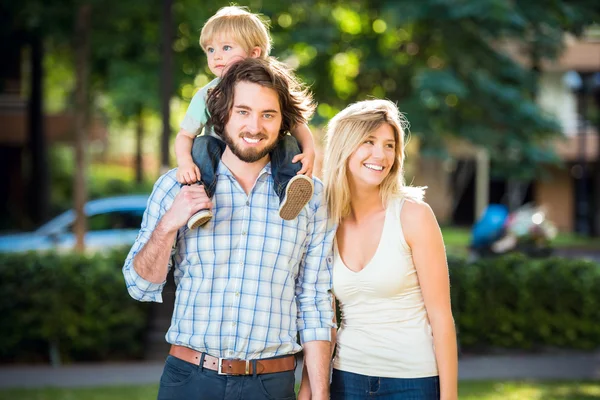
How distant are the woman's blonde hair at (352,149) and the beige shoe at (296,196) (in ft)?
0.90

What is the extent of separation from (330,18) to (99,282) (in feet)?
16.7

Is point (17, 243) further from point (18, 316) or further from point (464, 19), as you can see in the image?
point (464, 19)

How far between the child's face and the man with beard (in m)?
0.39

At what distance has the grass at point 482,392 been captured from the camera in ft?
27.2

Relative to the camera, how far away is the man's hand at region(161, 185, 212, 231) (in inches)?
130

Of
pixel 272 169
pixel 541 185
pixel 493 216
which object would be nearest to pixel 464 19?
pixel 493 216

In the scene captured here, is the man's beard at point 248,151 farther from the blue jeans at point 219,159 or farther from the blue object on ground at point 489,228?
the blue object on ground at point 489,228

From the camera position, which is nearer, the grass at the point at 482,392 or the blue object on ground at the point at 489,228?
the grass at the point at 482,392

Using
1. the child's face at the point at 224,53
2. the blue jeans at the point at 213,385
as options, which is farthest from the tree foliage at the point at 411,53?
the blue jeans at the point at 213,385

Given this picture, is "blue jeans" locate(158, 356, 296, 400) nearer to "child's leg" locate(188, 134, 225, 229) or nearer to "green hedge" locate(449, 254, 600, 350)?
"child's leg" locate(188, 134, 225, 229)

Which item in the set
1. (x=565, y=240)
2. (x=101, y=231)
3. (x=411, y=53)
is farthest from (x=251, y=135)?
(x=565, y=240)

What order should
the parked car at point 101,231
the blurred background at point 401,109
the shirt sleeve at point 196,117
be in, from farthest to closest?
the parked car at point 101,231 → the blurred background at point 401,109 → the shirt sleeve at point 196,117

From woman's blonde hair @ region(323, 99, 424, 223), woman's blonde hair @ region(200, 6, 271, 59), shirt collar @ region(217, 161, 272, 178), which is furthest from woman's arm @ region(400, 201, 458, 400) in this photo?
woman's blonde hair @ region(200, 6, 271, 59)

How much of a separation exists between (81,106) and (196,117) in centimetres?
1204
